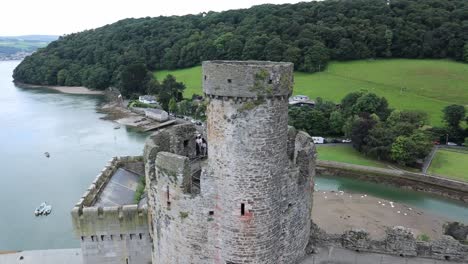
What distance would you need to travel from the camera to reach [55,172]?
35438 mm

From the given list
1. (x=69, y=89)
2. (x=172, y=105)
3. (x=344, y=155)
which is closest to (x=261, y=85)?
(x=344, y=155)

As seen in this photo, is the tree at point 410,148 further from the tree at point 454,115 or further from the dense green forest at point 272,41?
the dense green forest at point 272,41

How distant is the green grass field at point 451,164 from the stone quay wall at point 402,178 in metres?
1.42

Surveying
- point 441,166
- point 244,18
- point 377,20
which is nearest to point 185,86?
point 244,18

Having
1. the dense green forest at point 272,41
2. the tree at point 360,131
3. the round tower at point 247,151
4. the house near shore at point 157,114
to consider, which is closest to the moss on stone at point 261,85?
the round tower at point 247,151

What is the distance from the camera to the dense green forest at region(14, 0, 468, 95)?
6969 cm

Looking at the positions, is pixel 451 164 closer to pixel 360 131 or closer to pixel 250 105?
pixel 360 131

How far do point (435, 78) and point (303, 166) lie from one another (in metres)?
59.0

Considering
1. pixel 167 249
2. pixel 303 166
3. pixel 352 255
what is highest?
pixel 303 166

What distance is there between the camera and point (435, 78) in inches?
2334

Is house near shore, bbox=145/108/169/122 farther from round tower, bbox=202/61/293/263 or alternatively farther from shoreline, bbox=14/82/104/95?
round tower, bbox=202/61/293/263

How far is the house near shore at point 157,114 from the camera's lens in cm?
5699

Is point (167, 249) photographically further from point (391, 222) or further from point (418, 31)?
point (418, 31)

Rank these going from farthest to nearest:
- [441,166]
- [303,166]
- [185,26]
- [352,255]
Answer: [185,26] → [441,166] → [352,255] → [303,166]
